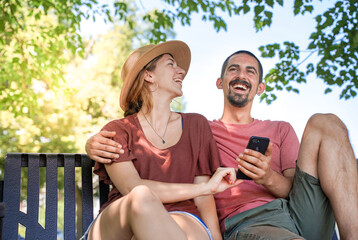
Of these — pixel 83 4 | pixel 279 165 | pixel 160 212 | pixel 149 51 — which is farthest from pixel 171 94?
pixel 83 4

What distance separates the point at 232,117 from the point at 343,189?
1142mm

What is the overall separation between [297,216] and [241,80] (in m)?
1.21

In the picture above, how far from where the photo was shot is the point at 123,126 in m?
2.75

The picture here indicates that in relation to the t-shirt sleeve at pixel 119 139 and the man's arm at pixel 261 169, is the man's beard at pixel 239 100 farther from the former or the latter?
the t-shirt sleeve at pixel 119 139

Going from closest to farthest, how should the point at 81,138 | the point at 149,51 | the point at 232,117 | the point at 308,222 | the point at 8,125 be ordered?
1. the point at 308,222
2. the point at 149,51
3. the point at 232,117
4. the point at 8,125
5. the point at 81,138

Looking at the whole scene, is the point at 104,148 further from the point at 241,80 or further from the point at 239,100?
the point at 241,80

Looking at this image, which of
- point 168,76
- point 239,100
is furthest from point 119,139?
point 239,100

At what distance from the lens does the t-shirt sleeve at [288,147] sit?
2.97m

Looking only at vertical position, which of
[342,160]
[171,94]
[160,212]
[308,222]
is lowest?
[308,222]

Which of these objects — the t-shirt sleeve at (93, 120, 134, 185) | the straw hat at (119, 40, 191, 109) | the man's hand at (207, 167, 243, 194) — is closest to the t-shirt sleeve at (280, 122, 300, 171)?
the man's hand at (207, 167, 243, 194)

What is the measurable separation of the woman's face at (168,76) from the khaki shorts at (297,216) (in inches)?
38.5

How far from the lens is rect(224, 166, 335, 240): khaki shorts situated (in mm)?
2576

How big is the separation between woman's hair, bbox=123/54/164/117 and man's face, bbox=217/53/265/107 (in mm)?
704

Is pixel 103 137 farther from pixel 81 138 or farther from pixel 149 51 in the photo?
pixel 81 138
